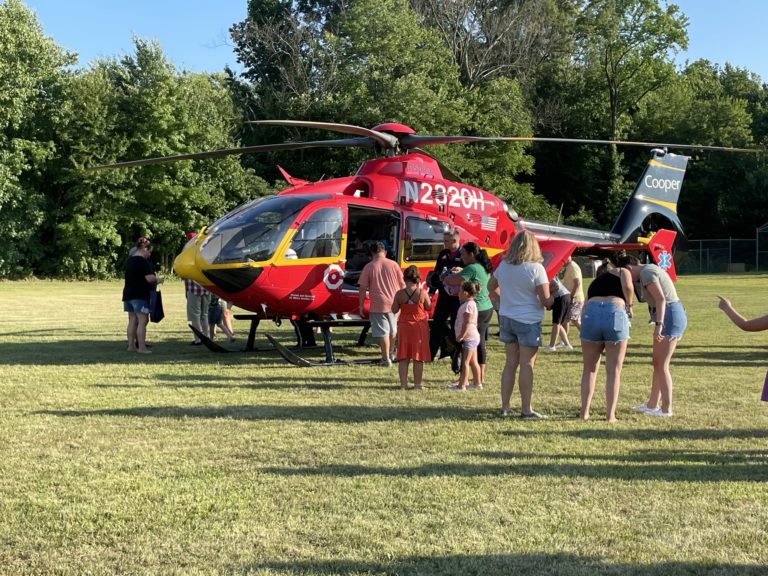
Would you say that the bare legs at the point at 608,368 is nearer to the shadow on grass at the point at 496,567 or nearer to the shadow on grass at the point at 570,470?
the shadow on grass at the point at 570,470

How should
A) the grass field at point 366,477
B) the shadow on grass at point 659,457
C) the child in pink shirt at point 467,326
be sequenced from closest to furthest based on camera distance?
the grass field at point 366,477 → the shadow on grass at point 659,457 → the child in pink shirt at point 467,326

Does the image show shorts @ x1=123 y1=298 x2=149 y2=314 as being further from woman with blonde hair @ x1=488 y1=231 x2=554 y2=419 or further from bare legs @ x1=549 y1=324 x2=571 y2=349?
woman with blonde hair @ x1=488 y1=231 x2=554 y2=419

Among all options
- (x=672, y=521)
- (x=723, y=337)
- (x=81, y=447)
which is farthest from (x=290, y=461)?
(x=723, y=337)

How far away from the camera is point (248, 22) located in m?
53.1

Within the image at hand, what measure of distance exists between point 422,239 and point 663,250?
15.9 ft

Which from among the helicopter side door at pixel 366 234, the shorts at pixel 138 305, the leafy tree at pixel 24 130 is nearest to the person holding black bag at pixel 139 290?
the shorts at pixel 138 305

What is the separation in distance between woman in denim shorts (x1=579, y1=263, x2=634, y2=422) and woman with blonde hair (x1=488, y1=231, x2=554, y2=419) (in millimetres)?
401

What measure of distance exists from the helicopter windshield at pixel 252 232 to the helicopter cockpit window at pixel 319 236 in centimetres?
21

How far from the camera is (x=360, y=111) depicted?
141 feet

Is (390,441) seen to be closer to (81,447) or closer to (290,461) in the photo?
(290,461)

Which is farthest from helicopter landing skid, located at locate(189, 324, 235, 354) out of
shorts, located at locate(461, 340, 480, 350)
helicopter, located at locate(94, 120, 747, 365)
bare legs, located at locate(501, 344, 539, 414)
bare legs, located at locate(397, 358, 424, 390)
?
bare legs, located at locate(501, 344, 539, 414)

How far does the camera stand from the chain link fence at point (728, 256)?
4947 cm

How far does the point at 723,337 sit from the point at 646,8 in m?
48.5

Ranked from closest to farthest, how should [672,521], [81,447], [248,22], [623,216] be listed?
1. [672,521]
2. [81,447]
3. [623,216]
4. [248,22]
